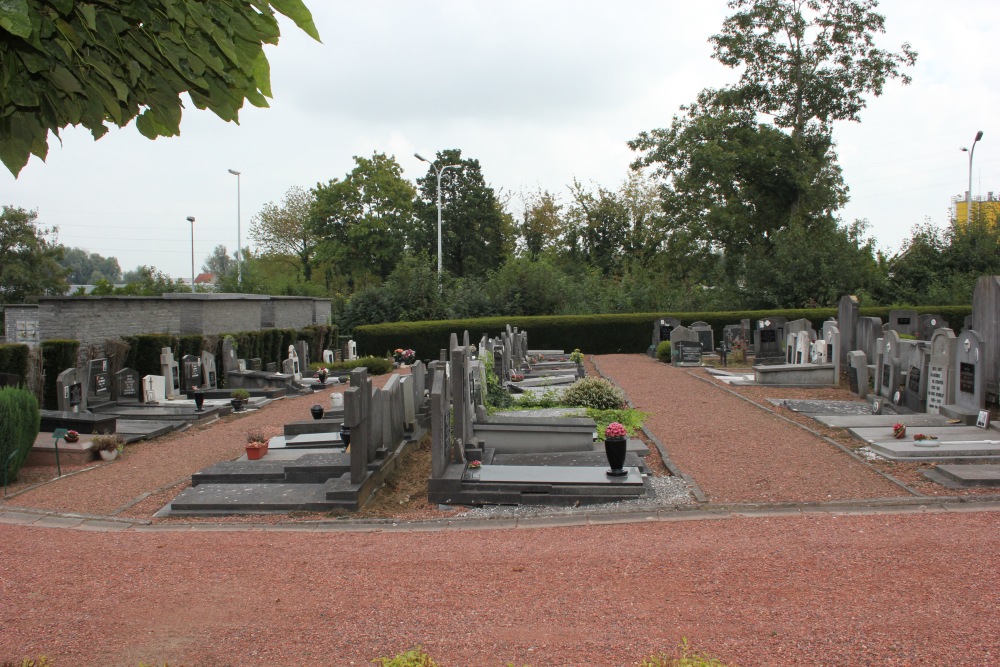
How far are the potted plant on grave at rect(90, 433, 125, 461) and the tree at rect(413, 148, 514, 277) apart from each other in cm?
3572

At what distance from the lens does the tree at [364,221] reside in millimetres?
46156

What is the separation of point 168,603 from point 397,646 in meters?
1.80

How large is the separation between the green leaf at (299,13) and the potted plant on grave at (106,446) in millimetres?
9408

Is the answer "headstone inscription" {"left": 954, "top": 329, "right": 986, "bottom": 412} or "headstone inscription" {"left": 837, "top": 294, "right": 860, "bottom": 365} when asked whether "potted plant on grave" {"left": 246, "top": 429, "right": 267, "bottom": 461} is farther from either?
"headstone inscription" {"left": 837, "top": 294, "right": 860, "bottom": 365}

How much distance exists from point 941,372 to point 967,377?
0.57 m

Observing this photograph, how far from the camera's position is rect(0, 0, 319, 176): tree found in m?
2.48

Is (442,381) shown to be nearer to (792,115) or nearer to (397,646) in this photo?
(397,646)

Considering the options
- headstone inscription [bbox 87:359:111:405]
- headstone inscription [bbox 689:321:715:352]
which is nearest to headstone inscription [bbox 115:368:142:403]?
A: headstone inscription [bbox 87:359:111:405]

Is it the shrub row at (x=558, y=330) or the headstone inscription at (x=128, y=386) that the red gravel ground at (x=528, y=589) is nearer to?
the headstone inscription at (x=128, y=386)

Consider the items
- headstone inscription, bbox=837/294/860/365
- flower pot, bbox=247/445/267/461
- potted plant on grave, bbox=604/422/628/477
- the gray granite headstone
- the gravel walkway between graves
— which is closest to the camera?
the gravel walkway between graves

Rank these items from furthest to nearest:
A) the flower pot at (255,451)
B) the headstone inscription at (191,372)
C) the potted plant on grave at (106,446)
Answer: the headstone inscription at (191,372) → the potted plant on grave at (106,446) → the flower pot at (255,451)

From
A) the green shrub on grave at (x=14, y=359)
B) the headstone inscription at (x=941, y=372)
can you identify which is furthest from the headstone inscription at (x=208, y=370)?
the headstone inscription at (x=941, y=372)

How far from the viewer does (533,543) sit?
6.01m

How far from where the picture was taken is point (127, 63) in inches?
106
